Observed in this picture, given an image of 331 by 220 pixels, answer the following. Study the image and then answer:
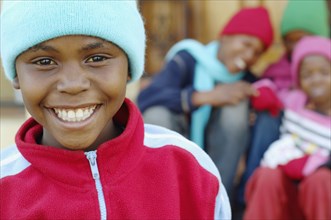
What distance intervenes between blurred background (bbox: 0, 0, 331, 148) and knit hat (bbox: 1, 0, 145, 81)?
2462mm

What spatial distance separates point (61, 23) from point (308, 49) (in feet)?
5.87

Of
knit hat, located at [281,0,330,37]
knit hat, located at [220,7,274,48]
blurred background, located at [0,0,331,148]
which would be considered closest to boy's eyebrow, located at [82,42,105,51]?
knit hat, located at [220,7,274,48]

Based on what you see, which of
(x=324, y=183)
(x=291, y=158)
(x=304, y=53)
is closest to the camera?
(x=324, y=183)

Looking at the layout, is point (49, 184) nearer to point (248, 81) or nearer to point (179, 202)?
point (179, 202)

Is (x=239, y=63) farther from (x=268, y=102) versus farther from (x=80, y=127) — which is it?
(x=80, y=127)

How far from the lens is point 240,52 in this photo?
11.1 ft

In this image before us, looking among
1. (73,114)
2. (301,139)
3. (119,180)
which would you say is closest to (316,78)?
(301,139)

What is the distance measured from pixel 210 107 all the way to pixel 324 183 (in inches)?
30.3

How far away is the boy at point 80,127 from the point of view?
5.52 ft

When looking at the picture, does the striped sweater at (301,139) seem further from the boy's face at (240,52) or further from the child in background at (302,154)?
the boy's face at (240,52)

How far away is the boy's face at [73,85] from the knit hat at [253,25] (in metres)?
1.73

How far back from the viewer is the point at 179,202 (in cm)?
190

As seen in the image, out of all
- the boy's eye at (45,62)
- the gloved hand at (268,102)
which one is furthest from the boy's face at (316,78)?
the boy's eye at (45,62)

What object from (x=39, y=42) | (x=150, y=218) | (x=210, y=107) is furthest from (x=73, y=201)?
(x=210, y=107)
